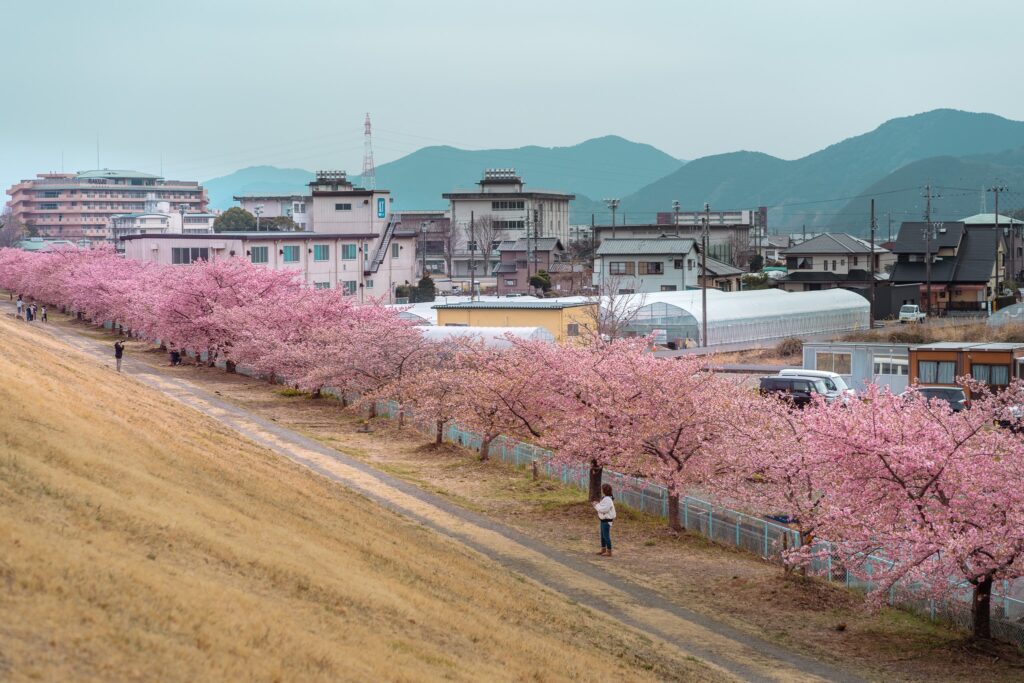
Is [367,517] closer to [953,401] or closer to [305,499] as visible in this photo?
[305,499]

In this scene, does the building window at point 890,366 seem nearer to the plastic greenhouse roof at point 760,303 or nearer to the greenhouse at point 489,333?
the greenhouse at point 489,333

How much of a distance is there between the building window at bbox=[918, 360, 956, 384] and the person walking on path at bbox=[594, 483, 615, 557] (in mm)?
22784

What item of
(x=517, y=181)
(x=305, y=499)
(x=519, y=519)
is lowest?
(x=519, y=519)

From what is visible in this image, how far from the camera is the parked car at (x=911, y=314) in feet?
241

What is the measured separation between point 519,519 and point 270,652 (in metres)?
16.4

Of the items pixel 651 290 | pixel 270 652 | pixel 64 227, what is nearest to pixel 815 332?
pixel 651 290

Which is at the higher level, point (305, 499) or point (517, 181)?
point (517, 181)

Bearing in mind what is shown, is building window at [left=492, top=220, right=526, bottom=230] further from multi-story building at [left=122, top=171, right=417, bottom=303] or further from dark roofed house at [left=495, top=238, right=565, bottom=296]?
multi-story building at [left=122, top=171, right=417, bottom=303]

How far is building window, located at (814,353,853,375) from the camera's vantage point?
4562 centimetres

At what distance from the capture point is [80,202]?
18188cm

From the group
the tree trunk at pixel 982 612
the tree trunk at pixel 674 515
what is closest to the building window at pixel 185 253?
the tree trunk at pixel 674 515

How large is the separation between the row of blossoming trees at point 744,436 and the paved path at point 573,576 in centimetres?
184

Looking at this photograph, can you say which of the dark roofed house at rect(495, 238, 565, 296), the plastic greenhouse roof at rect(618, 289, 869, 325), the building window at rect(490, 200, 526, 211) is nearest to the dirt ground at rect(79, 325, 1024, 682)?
the plastic greenhouse roof at rect(618, 289, 869, 325)

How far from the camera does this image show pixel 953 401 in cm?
3853
